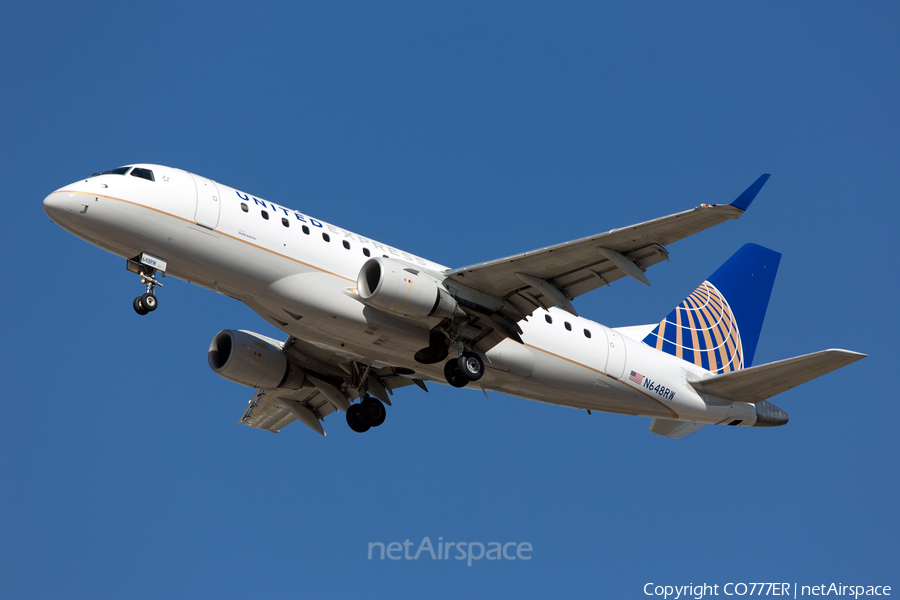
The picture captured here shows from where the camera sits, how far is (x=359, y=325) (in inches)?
837

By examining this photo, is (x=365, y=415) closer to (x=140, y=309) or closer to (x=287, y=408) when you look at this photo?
(x=287, y=408)

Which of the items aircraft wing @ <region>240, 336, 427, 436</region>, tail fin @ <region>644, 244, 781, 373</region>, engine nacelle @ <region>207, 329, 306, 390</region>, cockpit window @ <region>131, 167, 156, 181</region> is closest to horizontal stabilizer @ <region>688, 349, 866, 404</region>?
tail fin @ <region>644, 244, 781, 373</region>

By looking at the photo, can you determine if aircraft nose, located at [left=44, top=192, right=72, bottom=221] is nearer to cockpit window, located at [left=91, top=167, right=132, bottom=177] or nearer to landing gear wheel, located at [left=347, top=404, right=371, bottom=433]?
cockpit window, located at [left=91, top=167, right=132, bottom=177]

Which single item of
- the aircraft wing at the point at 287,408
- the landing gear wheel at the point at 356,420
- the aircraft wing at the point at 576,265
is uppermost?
the aircraft wing at the point at 576,265

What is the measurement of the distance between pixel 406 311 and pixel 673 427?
995 cm

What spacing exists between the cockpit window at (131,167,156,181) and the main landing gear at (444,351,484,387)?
324 inches

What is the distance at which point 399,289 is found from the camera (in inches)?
818

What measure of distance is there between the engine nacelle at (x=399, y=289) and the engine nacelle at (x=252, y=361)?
18.0 ft

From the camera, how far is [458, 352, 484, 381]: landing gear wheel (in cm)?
2205

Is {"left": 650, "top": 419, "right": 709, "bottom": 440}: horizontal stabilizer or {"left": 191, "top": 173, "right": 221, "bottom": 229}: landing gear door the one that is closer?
{"left": 191, "top": 173, "right": 221, "bottom": 229}: landing gear door

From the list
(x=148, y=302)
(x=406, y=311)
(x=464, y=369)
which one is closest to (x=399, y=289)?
(x=406, y=311)

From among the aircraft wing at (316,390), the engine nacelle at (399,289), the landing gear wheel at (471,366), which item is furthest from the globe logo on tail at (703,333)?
the engine nacelle at (399,289)

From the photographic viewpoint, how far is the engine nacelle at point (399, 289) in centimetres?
2069

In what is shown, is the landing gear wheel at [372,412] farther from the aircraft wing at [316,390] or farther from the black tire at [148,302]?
the black tire at [148,302]
